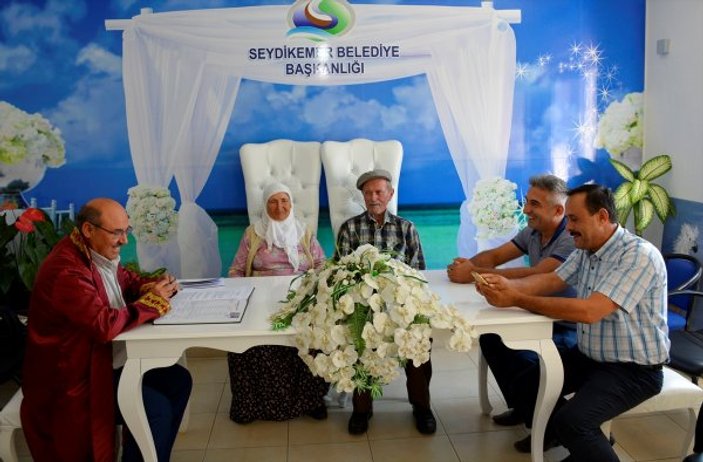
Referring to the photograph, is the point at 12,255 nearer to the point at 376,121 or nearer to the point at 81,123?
the point at 81,123

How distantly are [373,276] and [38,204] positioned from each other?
3.12 m

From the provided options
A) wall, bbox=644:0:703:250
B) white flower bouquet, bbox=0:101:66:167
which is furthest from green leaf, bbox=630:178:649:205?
white flower bouquet, bbox=0:101:66:167

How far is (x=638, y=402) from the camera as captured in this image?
2.39 m

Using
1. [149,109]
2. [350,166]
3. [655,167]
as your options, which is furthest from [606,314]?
[149,109]

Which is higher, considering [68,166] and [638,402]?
[68,166]

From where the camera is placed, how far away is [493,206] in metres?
4.52

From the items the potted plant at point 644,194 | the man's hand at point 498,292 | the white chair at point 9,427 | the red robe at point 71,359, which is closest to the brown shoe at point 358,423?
the man's hand at point 498,292

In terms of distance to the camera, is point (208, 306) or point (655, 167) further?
point (655, 167)

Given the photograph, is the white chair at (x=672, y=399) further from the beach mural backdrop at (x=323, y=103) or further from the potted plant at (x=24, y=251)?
the potted plant at (x=24, y=251)

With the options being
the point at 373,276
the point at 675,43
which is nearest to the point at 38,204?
the point at 373,276

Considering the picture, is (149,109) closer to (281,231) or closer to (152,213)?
(152,213)

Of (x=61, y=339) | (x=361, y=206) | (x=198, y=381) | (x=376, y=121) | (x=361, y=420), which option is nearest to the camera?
(x=61, y=339)

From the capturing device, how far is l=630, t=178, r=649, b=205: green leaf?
421cm

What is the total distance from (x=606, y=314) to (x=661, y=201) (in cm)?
220
